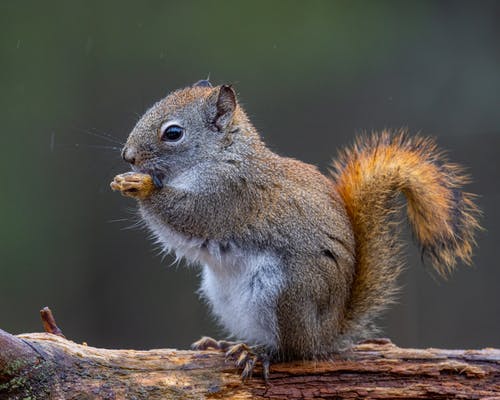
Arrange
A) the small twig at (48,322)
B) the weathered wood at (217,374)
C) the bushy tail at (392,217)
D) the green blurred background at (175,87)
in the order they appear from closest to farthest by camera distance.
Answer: the weathered wood at (217,374) → the small twig at (48,322) → the bushy tail at (392,217) → the green blurred background at (175,87)

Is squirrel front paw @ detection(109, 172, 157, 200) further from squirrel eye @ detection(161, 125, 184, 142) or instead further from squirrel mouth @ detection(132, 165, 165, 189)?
squirrel eye @ detection(161, 125, 184, 142)

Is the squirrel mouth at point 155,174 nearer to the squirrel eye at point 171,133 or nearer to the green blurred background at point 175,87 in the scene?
the squirrel eye at point 171,133

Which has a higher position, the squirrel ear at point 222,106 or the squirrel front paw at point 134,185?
the squirrel ear at point 222,106

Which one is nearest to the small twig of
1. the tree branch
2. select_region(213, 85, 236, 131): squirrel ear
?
the tree branch

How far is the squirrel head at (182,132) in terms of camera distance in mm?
2219

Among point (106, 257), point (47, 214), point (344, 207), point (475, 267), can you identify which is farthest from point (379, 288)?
point (47, 214)

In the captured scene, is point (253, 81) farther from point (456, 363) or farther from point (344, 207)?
point (456, 363)

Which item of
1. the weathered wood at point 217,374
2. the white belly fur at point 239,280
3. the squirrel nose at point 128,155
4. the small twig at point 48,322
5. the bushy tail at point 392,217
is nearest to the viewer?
the weathered wood at point 217,374

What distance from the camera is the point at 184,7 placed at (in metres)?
4.48

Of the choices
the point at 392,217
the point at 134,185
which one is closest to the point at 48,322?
the point at 134,185

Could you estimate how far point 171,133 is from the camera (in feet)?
7.39

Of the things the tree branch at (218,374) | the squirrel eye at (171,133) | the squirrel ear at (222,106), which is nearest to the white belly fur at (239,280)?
the tree branch at (218,374)

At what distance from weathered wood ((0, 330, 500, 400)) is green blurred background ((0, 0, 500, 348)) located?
166cm

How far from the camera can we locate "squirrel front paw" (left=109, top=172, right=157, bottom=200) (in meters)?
2.09
